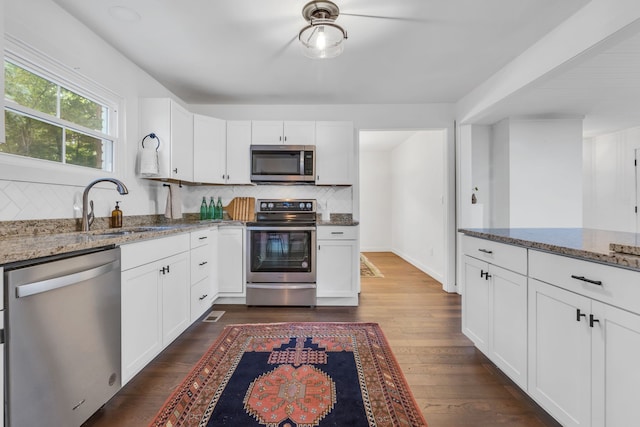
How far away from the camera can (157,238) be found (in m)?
1.86

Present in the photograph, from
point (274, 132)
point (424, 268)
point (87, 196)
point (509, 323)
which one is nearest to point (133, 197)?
point (87, 196)

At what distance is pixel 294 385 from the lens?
65.5 inches

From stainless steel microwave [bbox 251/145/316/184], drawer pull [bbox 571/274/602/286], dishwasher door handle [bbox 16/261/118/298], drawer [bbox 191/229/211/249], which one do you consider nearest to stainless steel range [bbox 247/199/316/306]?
drawer [bbox 191/229/211/249]

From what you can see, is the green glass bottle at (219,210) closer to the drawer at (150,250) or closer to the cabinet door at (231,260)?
the cabinet door at (231,260)

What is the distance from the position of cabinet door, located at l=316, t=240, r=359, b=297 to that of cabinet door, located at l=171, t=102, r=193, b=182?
1654 mm

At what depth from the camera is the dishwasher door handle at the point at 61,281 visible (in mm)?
1018

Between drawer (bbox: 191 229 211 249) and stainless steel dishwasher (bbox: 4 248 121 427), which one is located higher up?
drawer (bbox: 191 229 211 249)

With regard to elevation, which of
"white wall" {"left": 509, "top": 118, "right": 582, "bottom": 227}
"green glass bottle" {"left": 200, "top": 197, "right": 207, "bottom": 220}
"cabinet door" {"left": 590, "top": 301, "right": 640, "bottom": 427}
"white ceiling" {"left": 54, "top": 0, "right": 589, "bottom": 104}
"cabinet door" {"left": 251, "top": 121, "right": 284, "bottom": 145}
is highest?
"white ceiling" {"left": 54, "top": 0, "right": 589, "bottom": 104}

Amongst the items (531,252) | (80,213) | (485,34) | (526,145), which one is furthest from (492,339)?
(80,213)

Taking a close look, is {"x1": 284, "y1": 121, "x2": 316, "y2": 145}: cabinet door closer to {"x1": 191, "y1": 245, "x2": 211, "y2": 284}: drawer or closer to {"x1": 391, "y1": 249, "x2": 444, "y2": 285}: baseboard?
{"x1": 191, "y1": 245, "x2": 211, "y2": 284}: drawer

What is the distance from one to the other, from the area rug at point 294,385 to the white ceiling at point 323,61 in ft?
7.70

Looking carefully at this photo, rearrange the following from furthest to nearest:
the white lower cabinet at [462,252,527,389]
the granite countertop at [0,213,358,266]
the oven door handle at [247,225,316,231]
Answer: the oven door handle at [247,225,316,231] < the white lower cabinet at [462,252,527,389] < the granite countertop at [0,213,358,266]

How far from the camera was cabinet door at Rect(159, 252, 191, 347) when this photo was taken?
1.96m

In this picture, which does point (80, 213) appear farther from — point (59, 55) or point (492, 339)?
point (492, 339)
